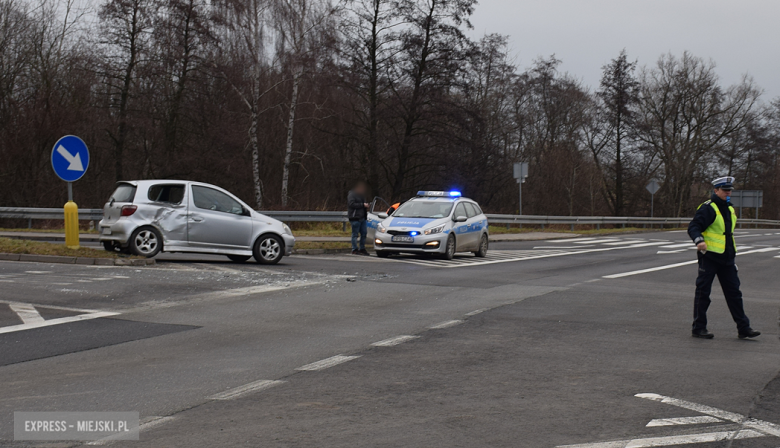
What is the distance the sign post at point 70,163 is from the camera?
15.2 metres

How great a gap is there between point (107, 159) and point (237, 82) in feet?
24.7

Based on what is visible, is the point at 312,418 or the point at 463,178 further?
the point at 463,178

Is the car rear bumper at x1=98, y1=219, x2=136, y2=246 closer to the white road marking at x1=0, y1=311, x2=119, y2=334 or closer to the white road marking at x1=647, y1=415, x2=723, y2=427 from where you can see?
the white road marking at x1=0, y1=311, x2=119, y2=334

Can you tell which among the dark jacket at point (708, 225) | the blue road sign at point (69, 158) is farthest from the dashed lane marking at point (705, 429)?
the blue road sign at point (69, 158)

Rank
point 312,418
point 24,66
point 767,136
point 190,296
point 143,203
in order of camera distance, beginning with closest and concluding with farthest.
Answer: point 312,418, point 190,296, point 143,203, point 24,66, point 767,136

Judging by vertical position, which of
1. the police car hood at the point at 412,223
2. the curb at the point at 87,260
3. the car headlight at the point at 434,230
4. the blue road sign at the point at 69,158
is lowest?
the curb at the point at 87,260

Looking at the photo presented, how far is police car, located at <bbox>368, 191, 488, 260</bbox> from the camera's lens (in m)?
18.8

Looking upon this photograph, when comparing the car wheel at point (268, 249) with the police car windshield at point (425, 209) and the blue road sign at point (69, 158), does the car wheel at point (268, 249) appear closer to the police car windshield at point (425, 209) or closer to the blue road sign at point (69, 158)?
the blue road sign at point (69, 158)

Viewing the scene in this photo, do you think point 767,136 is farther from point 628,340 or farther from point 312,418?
point 312,418

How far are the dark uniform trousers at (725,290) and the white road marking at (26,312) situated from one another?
7285 mm

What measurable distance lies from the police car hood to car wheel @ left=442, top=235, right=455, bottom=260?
47cm

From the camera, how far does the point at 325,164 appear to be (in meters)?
44.3

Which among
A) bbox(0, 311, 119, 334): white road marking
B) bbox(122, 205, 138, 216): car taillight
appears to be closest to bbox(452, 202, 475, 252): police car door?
bbox(122, 205, 138, 216): car taillight

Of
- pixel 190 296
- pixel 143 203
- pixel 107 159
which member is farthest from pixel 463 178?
pixel 190 296
